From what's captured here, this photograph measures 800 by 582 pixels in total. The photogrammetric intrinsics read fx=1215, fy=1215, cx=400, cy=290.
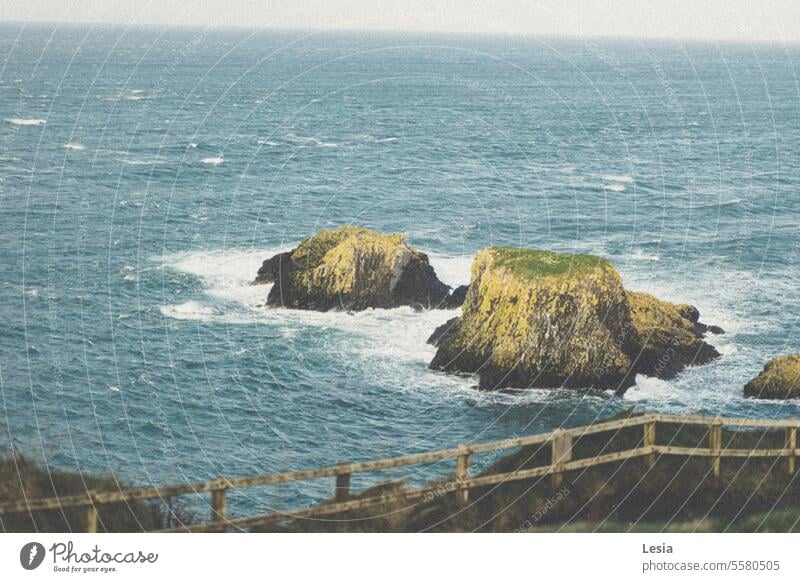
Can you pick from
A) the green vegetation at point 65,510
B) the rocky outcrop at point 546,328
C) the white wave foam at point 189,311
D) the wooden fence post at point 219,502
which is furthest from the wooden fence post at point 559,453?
the white wave foam at point 189,311

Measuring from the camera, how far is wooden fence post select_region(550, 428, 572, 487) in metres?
23.1

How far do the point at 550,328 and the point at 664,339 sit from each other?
7370mm

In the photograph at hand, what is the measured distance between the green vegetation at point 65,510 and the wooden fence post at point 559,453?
6865mm

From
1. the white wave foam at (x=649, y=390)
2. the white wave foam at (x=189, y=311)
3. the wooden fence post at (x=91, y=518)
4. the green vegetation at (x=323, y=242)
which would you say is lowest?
the white wave foam at (x=649, y=390)

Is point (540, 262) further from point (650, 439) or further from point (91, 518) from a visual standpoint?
point (91, 518)

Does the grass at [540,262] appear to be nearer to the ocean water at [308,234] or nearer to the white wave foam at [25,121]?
the ocean water at [308,234]

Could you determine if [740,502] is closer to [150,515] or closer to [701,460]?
[701,460]

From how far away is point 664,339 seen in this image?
53.7m

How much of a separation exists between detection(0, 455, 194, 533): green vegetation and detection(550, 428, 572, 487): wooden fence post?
686 centimetres

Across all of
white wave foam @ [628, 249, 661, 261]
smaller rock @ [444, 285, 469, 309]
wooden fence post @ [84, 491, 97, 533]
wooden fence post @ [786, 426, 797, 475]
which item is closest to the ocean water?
white wave foam @ [628, 249, 661, 261]

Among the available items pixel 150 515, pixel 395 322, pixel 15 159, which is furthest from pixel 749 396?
pixel 15 159

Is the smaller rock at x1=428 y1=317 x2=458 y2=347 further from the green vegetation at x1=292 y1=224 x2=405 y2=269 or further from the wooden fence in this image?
the wooden fence

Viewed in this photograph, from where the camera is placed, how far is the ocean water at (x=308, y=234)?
147ft
